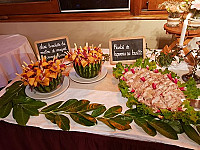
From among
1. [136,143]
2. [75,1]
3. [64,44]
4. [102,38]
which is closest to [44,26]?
[75,1]

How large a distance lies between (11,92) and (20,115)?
0.21 metres

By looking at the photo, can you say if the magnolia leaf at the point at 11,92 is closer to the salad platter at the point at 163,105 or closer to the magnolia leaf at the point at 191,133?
the salad platter at the point at 163,105

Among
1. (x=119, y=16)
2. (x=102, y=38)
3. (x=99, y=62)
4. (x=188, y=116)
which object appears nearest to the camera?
(x=188, y=116)

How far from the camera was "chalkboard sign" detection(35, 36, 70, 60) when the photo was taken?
1.13 m

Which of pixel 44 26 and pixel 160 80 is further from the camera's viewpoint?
pixel 44 26

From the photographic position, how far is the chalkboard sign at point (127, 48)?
3.49 ft

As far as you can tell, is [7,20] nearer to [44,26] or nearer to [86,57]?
[44,26]

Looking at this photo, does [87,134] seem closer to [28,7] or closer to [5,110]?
[5,110]

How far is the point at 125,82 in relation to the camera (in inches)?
33.7

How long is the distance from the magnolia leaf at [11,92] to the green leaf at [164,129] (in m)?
0.76

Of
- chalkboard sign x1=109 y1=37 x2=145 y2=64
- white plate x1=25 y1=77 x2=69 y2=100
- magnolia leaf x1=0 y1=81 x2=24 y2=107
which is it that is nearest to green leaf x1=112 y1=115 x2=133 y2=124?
white plate x1=25 y1=77 x2=69 y2=100

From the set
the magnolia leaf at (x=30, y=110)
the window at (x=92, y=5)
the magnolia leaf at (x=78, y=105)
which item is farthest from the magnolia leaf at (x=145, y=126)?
the window at (x=92, y=5)

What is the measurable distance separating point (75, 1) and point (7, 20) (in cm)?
Answer: 113

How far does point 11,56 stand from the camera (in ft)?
5.14
